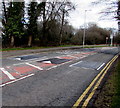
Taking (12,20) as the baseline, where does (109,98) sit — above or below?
below

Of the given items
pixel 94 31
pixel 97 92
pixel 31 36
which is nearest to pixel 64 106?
pixel 97 92

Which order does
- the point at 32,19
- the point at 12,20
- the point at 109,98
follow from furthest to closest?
the point at 32,19
the point at 12,20
the point at 109,98

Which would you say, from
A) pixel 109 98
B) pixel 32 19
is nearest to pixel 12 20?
pixel 32 19

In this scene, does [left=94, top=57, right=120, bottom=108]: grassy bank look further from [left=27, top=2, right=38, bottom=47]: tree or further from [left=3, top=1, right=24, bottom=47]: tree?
[left=27, top=2, right=38, bottom=47]: tree

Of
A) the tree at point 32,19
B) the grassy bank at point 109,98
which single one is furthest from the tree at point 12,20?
the grassy bank at point 109,98

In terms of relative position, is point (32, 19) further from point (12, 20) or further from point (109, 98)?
point (109, 98)

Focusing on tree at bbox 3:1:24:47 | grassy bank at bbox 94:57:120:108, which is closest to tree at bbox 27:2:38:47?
tree at bbox 3:1:24:47

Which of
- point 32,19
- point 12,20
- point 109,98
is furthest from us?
point 32,19

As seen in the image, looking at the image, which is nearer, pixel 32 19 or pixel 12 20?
pixel 12 20

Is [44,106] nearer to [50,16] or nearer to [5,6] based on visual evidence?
[5,6]

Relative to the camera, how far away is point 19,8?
1085 inches

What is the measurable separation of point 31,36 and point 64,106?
2864 centimetres

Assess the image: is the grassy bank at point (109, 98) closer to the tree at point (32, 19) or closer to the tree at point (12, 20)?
the tree at point (12, 20)

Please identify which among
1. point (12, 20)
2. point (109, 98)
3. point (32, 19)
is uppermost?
point (32, 19)
